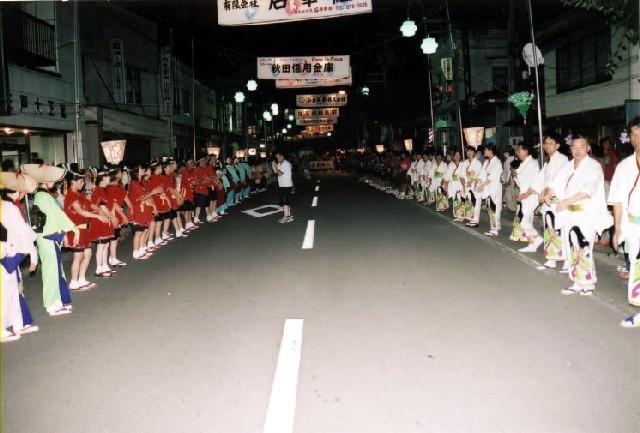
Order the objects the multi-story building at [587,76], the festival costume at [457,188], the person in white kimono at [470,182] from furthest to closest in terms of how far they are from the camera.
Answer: the multi-story building at [587,76], the festival costume at [457,188], the person in white kimono at [470,182]

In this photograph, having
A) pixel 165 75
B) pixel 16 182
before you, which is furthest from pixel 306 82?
pixel 16 182

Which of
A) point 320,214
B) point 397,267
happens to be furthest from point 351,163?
point 397,267

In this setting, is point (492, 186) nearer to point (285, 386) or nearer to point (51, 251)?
point (51, 251)

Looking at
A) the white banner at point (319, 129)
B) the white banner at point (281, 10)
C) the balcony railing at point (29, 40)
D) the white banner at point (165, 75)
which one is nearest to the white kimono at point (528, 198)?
the white banner at point (281, 10)

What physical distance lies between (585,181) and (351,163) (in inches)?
1779

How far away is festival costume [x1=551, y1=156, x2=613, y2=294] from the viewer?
643cm

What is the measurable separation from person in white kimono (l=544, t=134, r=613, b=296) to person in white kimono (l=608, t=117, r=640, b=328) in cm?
68

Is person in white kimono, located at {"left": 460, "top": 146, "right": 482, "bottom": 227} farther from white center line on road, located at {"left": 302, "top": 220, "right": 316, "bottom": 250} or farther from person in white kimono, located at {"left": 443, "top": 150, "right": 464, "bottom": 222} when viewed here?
white center line on road, located at {"left": 302, "top": 220, "right": 316, "bottom": 250}

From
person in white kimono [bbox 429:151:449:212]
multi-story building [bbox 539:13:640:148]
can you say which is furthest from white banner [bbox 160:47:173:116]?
multi-story building [bbox 539:13:640:148]

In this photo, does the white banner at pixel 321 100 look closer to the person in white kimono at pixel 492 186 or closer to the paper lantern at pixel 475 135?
the paper lantern at pixel 475 135

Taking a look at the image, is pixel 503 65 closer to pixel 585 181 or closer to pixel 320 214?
pixel 320 214

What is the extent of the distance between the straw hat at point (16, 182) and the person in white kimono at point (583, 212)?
603cm

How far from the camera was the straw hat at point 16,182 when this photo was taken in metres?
5.80

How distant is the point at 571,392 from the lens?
12.7 ft
